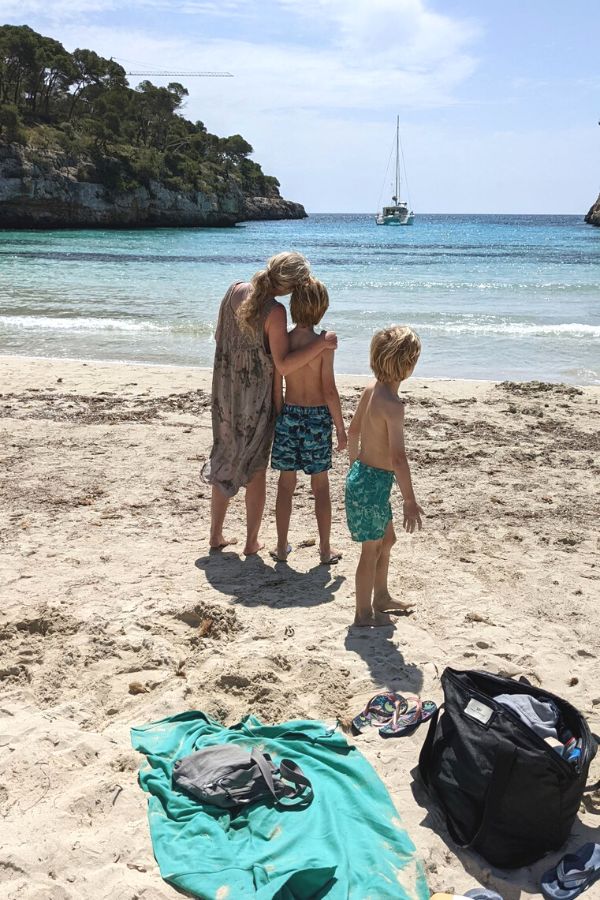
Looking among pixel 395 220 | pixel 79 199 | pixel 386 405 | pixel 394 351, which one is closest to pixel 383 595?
pixel 386 405

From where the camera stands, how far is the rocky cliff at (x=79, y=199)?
56750 mm

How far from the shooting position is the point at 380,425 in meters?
3.87

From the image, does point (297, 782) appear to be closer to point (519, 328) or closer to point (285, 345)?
point (285, 345)

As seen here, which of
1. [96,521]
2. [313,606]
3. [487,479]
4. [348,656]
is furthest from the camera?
[487,479]

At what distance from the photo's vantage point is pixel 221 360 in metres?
4.79

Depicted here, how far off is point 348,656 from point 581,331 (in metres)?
12.1

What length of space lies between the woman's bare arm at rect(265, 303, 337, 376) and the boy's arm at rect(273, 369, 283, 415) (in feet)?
0.49

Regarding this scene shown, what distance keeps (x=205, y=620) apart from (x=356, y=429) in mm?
1240

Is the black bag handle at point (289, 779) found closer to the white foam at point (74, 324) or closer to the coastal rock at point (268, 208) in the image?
the white foam at point (74, 324)

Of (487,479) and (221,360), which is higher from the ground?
(221,360)

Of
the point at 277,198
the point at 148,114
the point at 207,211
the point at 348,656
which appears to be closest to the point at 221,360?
the point at 348,656

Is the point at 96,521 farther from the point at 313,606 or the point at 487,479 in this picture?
the point at 487,479

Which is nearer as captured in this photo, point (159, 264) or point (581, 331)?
point (581, 331)

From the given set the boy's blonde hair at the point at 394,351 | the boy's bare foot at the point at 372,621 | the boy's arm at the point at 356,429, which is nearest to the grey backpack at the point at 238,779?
the boy's bare foot at the point at 372,621
